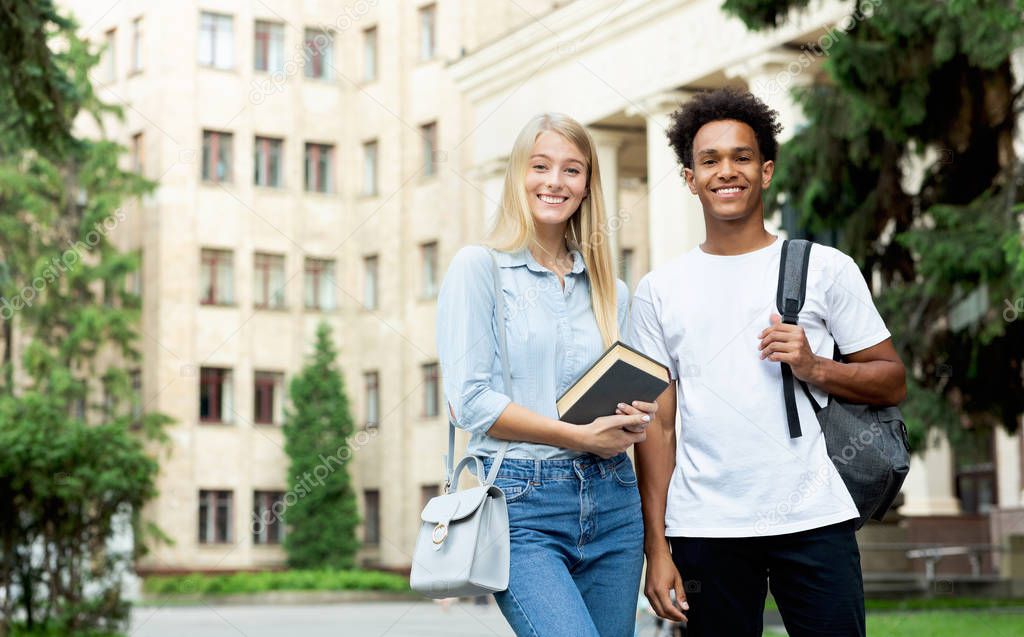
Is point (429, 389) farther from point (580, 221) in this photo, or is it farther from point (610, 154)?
point (580, 221)

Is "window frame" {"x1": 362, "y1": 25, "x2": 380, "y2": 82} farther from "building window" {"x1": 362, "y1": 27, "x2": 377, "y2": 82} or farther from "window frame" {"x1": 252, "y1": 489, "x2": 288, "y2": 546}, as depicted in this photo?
"window frame" {"x1": 252, "y1": 489, "x2": 288, "y2": 546}

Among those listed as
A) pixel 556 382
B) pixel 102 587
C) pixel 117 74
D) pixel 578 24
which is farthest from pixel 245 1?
pixel 556 382

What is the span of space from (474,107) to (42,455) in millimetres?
24701

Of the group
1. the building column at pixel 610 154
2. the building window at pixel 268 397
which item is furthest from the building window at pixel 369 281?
the building column at pixel 610 154

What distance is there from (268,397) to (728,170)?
4057 cm

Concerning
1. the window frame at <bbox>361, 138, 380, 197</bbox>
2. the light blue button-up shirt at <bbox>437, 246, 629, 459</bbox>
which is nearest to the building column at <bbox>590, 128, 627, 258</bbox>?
the window frame at <bbox>361, 138, 380, 197</bbox>

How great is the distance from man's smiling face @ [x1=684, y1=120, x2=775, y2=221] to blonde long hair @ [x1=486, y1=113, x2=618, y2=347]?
28 cm

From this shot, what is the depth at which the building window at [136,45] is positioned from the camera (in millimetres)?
44562

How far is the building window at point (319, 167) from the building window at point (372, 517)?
8.52 m

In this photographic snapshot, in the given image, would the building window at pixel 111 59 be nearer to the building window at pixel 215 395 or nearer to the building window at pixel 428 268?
the building window at pixel 215 395

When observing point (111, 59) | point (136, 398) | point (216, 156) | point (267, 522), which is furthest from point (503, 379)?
point (111, 59)

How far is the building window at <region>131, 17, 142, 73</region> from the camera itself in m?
44.6

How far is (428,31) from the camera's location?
43125 millimetres

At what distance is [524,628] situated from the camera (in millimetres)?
3857
